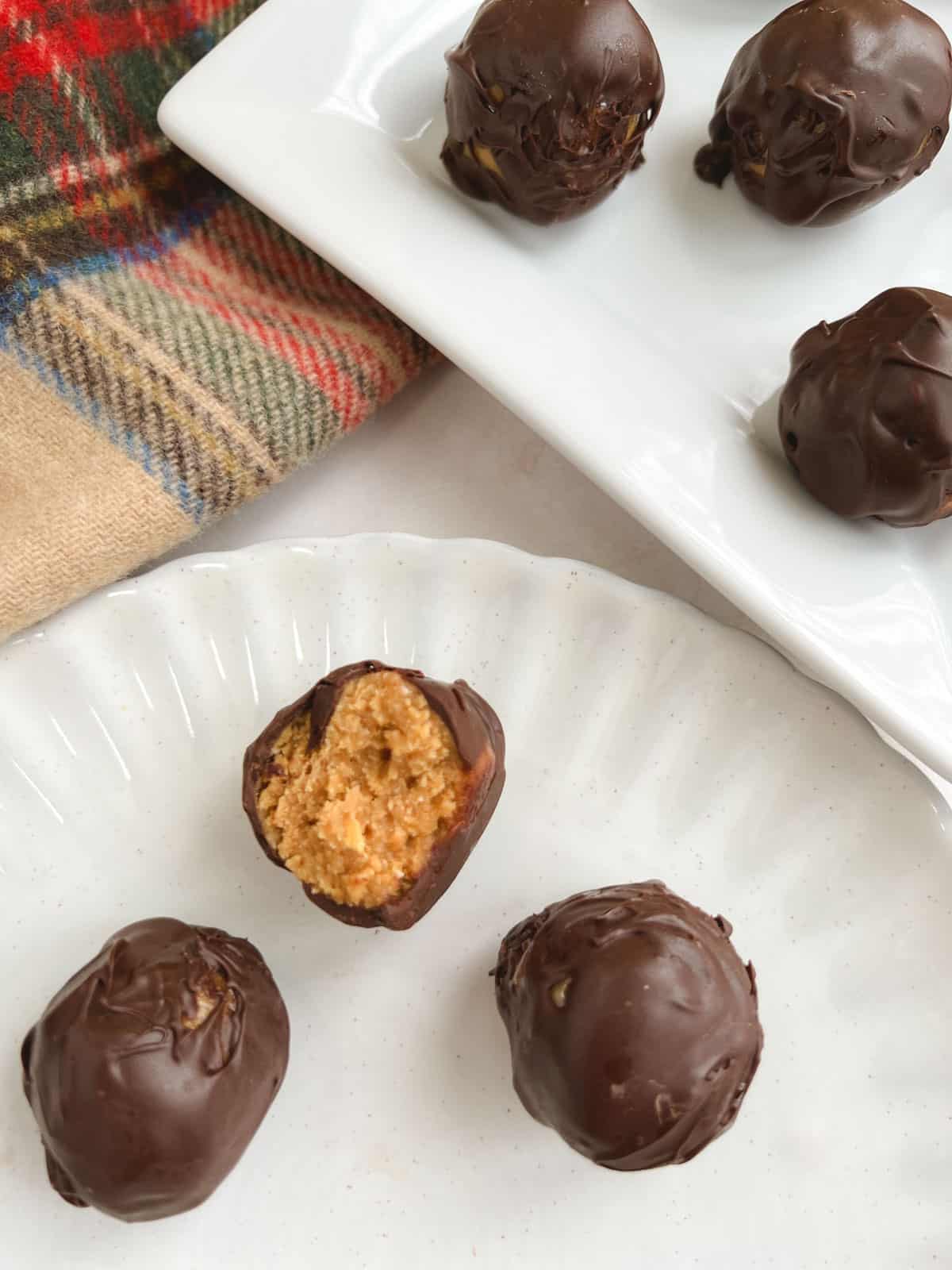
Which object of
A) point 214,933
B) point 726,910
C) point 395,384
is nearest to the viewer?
point 214,933

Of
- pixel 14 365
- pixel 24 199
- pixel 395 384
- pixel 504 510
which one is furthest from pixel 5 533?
pixel 504 510

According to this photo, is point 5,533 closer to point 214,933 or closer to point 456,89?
point 214,933

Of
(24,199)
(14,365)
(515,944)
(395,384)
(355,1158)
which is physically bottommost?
(355,1158)

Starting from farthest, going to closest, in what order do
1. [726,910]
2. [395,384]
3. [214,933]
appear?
1. [395,384]
2. [726,910]
3. [214,933]

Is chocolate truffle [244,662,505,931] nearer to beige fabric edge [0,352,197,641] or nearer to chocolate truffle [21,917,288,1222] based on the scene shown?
chocolate truffle [21,917,288,1222]

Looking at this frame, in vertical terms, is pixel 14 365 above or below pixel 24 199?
below

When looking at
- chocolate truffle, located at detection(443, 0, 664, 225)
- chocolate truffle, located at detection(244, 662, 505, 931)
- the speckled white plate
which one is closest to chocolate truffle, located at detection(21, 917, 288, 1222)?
chocolate truffle, located at detection(244, 662, 505, 931)
